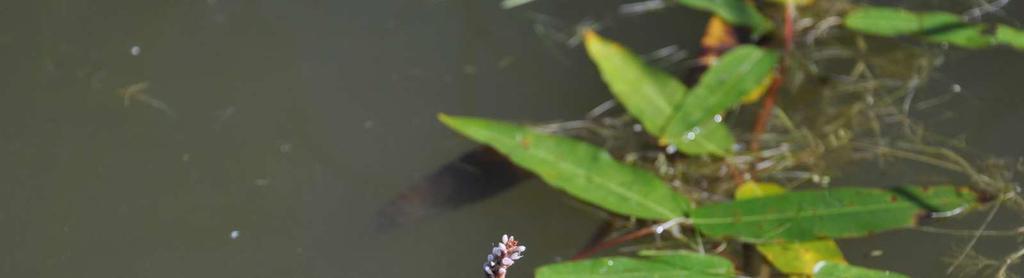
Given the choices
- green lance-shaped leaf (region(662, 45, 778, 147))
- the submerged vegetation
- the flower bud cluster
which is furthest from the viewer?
green lance-shaped leaf (region(662, 45, 778, 147))

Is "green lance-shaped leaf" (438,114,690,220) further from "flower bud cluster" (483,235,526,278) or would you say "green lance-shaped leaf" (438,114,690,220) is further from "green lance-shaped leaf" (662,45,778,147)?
"flower bud cluster" (483,235,526,278)

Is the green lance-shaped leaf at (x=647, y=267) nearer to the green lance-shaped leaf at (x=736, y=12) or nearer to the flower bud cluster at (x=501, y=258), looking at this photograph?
the green lance-shaped leaf at (x=736, y=12)

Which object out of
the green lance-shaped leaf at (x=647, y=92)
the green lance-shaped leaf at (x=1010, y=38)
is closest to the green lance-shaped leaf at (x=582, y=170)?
the green lance-shaped leaf at (x=647, y=92)

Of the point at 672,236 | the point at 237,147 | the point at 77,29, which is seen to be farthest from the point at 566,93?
the point at 77,29

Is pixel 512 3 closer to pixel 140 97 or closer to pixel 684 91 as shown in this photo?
pixel 684 91

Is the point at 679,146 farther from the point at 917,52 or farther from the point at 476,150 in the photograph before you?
the point at 917,52

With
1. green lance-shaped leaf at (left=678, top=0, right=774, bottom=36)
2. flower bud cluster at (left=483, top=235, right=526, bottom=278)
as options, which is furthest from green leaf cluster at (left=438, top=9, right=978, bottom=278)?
flower bud cluster at (left=483, top=235, right=526, bottom=278)
